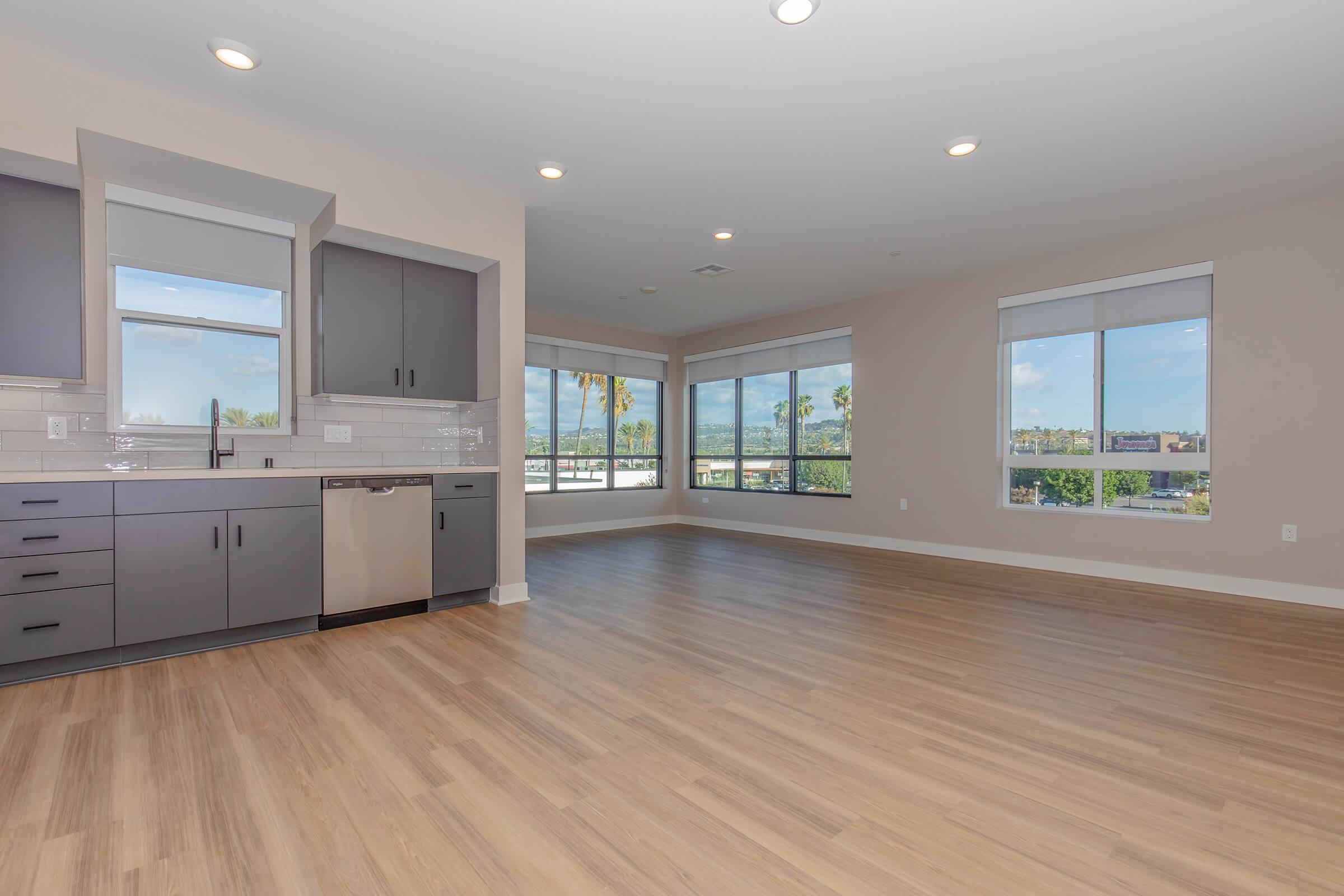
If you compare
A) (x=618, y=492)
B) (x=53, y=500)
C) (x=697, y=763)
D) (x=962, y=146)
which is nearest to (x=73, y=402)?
(x=53, y=500)

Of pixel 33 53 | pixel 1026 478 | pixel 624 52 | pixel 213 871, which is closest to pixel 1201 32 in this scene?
pixel 624 52

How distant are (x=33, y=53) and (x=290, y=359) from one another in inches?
67.9

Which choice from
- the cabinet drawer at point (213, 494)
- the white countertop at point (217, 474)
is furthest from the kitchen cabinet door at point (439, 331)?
the cabinet drawer at point (213, 494)

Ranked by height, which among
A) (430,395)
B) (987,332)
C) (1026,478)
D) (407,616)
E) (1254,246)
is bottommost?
(407,616)

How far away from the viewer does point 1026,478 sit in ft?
18.0

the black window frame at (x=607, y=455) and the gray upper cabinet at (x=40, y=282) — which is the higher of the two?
the gray upper cabinet at (x=40, y=282)

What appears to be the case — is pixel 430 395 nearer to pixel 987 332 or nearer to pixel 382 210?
pixel 382 210

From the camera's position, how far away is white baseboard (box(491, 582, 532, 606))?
4066 mm

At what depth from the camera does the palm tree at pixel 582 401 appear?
7582 millimetres

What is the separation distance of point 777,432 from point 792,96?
510 cm

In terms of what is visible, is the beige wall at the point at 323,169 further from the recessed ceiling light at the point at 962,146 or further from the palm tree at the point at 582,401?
the palm tree at the point at 582,401

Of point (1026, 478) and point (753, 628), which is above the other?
point (1026, 478)

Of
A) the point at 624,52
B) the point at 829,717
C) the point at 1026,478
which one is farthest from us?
the point at 1026,478

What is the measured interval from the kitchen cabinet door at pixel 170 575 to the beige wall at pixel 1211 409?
219 inches
